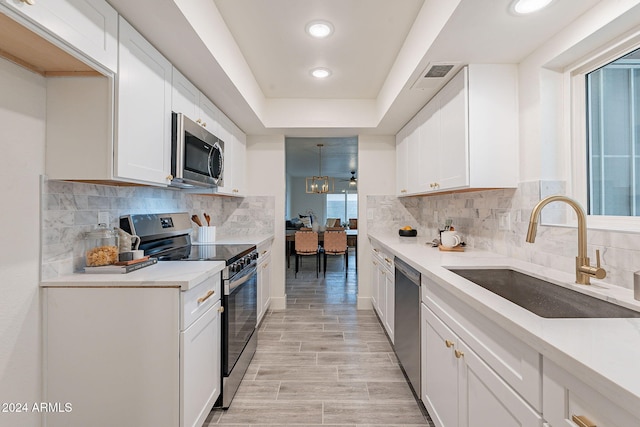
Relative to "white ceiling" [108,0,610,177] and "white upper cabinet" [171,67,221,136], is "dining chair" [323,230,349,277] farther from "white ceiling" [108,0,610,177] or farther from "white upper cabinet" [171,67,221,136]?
"white upper cabinet" [171,67,221,136]

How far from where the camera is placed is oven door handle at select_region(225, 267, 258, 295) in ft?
6.03

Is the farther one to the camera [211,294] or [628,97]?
[211,294]

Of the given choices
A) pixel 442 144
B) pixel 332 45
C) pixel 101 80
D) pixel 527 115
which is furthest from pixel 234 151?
pixel 527 115

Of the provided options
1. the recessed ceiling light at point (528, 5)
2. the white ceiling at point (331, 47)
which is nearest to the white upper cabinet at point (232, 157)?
the white ceiling at point (331, 47)

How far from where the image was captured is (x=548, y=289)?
1.37 meters

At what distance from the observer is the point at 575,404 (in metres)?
0.69

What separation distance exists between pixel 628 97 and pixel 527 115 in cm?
46

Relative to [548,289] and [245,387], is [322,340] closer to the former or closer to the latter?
[245,387]

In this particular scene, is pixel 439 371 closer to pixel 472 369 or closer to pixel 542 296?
pixel 472 369

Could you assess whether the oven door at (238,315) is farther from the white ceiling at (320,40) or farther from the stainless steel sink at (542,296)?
the white ceiling at (320,40)

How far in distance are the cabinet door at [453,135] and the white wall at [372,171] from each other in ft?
4.37

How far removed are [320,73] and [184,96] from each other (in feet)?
4.16

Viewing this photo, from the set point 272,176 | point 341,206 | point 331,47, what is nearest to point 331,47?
point 331,47

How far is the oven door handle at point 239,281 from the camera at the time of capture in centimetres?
184
